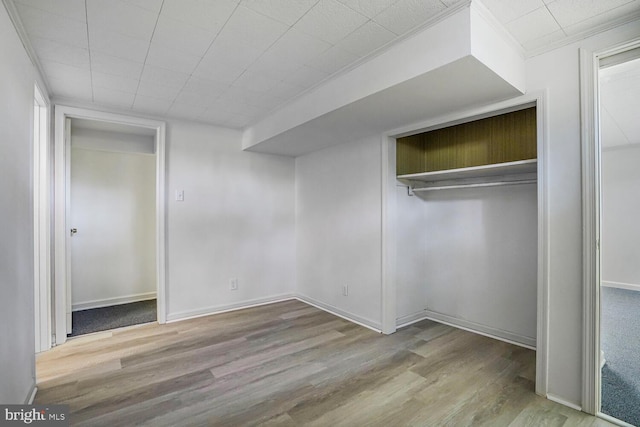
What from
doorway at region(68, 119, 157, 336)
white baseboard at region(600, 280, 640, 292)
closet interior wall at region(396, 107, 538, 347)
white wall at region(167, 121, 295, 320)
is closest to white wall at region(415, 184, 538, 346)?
closet interior wall at region(396, 107, 538, 347)

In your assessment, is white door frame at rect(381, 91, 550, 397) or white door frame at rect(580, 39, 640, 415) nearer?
white door frame at rect(580, 39, 640, 415)

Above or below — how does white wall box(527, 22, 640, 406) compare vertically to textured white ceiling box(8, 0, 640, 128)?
below

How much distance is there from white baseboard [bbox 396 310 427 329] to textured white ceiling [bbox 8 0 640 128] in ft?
8.07

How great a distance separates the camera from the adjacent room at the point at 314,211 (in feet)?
5.74

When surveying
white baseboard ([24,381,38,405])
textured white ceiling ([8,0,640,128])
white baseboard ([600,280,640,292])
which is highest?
textured white ceiling ([8,0,640,128])

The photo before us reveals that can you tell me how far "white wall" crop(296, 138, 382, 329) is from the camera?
323cm

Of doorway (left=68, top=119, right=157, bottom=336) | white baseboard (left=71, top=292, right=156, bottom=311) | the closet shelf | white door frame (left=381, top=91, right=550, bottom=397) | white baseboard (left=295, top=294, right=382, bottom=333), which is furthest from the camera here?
white baseboard (left=71, top=292, right=156, bottom=311)

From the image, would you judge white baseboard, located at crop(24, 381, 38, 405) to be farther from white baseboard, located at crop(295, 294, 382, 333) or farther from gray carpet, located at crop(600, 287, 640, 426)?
gray carpet, located at crop(600, 287, 640, 426)

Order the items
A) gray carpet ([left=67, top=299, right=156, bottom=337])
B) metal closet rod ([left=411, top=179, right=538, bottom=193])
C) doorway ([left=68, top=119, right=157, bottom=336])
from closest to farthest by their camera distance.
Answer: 1. metal closet rod ([left=411, top=179, right=538, bottom=193])
2. gray carpet ([left=67, top=299, right=156, bottom=337])
3. doorway ([left=68, top=119, right=157, bottom=336])

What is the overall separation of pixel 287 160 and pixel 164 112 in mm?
Result: 1644

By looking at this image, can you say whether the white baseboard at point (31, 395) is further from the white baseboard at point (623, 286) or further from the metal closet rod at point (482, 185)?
the white baseboard at point (623, 286)

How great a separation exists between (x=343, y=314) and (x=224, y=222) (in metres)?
1.81

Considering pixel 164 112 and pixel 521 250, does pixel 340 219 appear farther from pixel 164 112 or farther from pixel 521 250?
pixel 164 112
